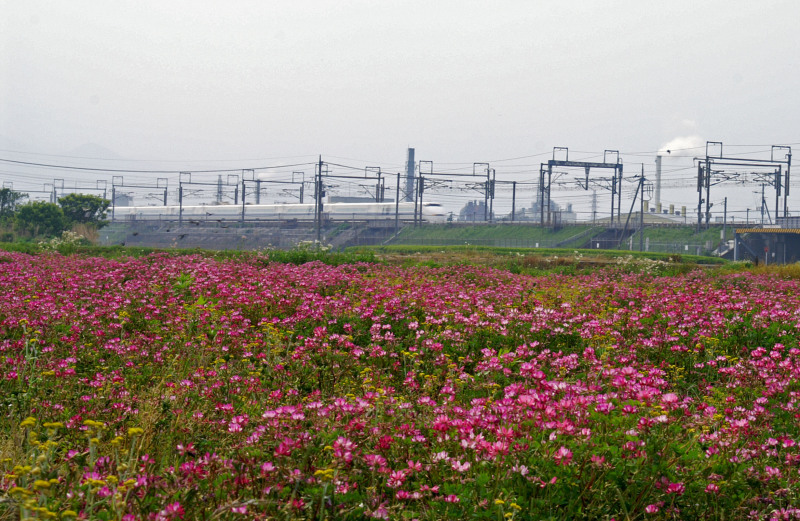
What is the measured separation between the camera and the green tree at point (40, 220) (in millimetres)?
39094

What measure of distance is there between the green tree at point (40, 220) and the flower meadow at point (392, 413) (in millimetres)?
36165

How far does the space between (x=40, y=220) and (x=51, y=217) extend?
0.69 m

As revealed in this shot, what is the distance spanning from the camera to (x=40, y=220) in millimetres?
39344

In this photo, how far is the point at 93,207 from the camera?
43.8 metres

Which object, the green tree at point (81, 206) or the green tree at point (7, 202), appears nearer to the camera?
the green tree at point (81, 206)

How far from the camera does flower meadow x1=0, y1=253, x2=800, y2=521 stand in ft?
8.59

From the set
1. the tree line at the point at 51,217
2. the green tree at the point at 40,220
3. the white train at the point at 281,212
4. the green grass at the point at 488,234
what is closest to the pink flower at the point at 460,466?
the tree line at the point at 51,217

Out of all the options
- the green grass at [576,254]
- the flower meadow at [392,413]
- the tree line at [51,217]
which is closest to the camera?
the flower meadow at [392,413]

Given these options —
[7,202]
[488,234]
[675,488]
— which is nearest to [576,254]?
[675,488]

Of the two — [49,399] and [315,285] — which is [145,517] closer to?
[49,399]

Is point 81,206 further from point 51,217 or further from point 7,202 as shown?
point 7,202

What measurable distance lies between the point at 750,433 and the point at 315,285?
5.92 m

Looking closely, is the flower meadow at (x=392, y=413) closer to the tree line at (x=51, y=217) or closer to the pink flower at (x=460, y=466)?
the pink flower at (x=460, y=466)

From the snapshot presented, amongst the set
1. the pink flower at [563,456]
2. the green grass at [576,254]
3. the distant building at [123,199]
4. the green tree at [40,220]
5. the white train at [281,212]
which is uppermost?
the distant building at [123,199]
